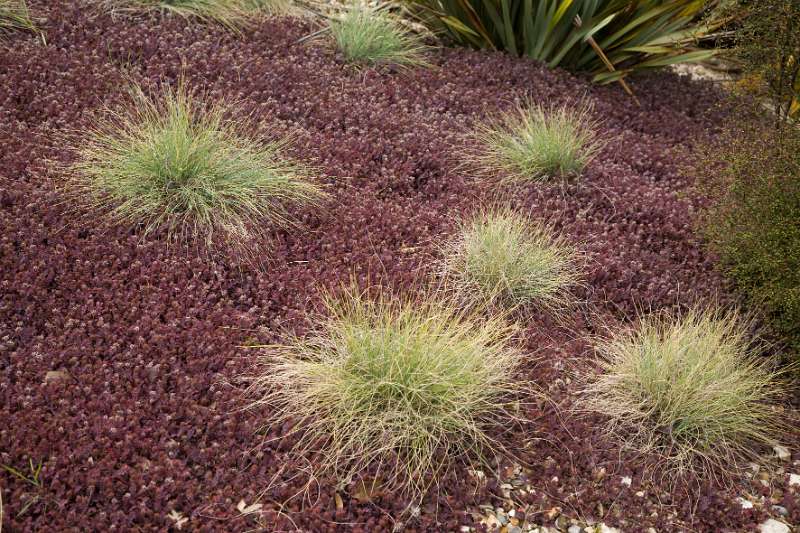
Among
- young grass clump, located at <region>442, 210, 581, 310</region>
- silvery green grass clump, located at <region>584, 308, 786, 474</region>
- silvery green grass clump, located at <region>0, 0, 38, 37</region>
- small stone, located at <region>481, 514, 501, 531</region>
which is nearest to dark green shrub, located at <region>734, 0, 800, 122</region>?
young grass clump, located at <region>442, 210, 581, 310</region>

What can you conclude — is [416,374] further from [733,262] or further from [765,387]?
[733,262]

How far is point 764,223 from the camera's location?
485 centimetres

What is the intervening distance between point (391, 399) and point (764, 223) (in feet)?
8.64

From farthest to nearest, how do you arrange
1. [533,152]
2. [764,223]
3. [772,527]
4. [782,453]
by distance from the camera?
[533,152], [764,223], [782,453], [772,527]

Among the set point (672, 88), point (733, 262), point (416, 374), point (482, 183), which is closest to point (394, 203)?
point (482, 183)

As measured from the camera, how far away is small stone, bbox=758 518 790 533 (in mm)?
3678

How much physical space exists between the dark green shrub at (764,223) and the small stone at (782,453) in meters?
0.70

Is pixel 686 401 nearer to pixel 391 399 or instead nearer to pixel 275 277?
pixel 391 399

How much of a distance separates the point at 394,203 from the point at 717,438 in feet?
8.02

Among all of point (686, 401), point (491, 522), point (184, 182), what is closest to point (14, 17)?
point (184, 182)

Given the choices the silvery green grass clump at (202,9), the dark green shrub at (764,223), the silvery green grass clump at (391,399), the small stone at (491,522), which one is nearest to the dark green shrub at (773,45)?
the dark green shrub at (764,223)

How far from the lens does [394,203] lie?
5363 millimetres

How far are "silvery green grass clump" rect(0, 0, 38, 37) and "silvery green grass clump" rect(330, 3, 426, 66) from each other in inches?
95.4

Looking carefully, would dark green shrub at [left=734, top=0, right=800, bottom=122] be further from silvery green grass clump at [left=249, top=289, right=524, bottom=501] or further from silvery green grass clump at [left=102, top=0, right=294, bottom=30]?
silvery green grass clump at [left=102, top=0, right=294, bottom=30]
